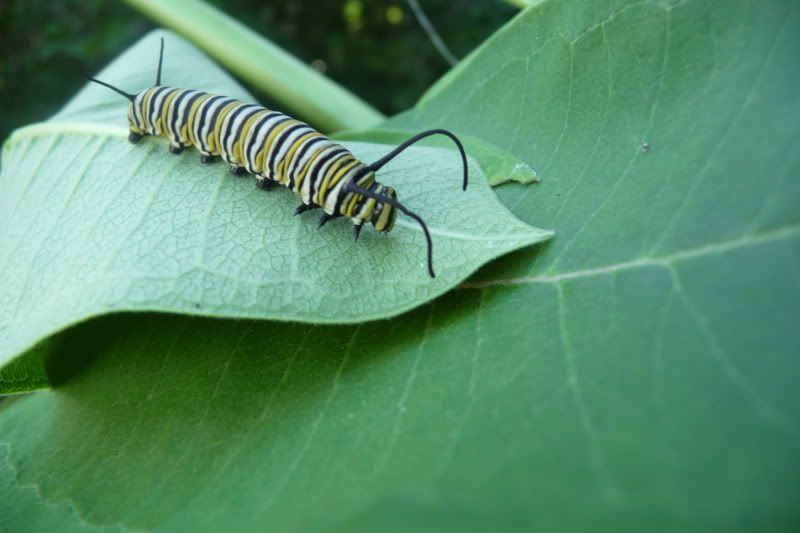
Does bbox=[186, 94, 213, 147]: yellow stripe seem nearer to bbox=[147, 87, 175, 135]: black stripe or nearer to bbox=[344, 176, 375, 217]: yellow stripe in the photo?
bbox=[147, 87, 175, 135]: black stripe

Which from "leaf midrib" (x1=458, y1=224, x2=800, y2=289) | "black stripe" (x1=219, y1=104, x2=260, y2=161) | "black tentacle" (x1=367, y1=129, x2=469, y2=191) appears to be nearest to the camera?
"leaf midrib" (x1=458, y1=224, x2=800, y2=289)

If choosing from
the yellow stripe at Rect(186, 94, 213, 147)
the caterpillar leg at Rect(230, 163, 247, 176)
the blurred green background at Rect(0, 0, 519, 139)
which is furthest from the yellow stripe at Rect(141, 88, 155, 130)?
the blurred green background at Rect(0, 0, 519, 139)

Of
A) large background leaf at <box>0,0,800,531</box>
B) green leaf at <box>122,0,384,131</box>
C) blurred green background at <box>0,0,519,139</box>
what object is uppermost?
blurred green background at <box>0,0,519,139</box>

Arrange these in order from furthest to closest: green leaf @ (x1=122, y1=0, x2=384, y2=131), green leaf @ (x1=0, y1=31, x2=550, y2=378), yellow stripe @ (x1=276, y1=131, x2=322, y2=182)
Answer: green leaf @ (x1=122, y1=0, x2=384, y2=131), yellow stripe @ (x1=276, y1=131, x2=322, y2=182), green leaf @ (x1=0, y1=31, x2=550, y2=378)

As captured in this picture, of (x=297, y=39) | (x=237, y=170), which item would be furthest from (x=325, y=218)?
(x=297, y=39)

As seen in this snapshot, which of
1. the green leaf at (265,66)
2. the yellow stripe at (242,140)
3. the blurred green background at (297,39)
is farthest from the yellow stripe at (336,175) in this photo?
the blurred green background at (297,39)

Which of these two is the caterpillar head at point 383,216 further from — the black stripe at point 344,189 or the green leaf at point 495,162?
the green leaf at point 495,162

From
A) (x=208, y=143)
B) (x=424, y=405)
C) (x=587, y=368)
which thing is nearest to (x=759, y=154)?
(x=587, y=368)

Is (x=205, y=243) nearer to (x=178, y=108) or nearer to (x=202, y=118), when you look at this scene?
(x=202, y=118)
